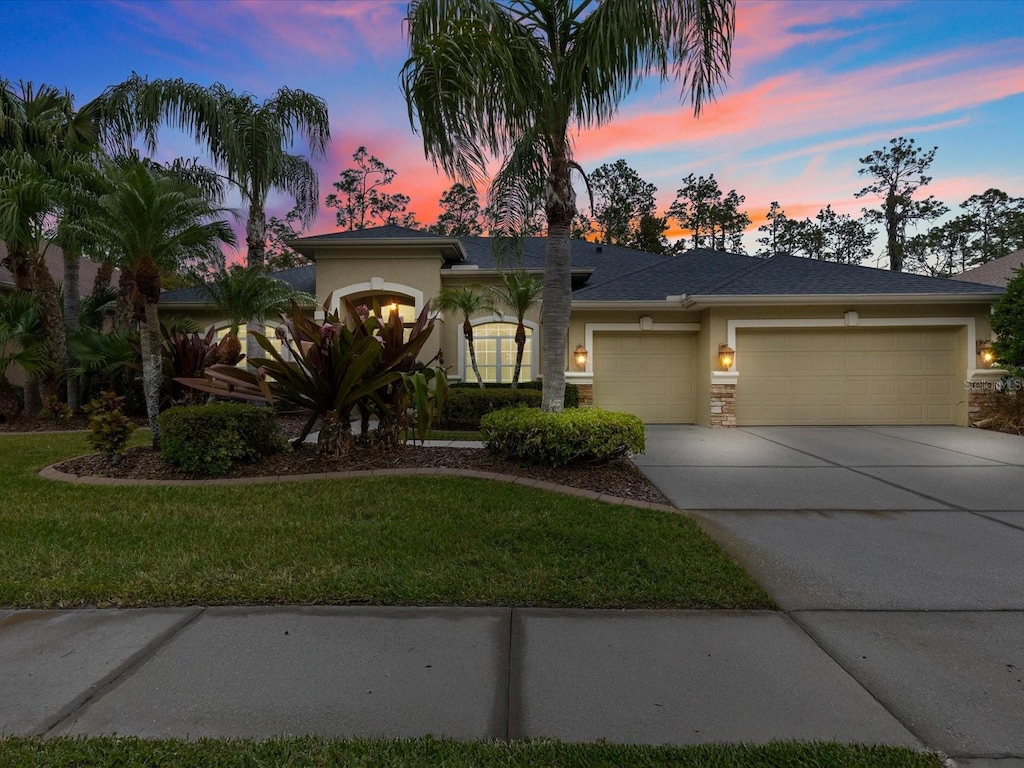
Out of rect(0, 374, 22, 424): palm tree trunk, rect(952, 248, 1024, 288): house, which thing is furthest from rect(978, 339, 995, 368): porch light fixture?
rect(0, 374, 22, 424): palm tree trunk

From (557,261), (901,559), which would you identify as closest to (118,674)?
(901,559)

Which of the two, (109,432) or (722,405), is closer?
(109,432)

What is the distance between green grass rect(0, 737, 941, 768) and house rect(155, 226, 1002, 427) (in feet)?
33.2

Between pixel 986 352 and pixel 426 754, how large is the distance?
46.0 ft

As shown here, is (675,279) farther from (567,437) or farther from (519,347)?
(567,437)

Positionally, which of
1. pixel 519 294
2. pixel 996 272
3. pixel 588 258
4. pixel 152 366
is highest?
pixel 588 258

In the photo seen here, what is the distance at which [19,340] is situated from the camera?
1077cm

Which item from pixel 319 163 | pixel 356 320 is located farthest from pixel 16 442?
pixel 319 163

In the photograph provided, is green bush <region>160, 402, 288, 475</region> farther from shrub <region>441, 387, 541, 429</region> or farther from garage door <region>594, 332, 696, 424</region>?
garage door <region>594, 332, 696, 424</region>

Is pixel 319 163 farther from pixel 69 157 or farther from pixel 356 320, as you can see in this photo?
pixel 356 320

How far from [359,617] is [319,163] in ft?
46.6

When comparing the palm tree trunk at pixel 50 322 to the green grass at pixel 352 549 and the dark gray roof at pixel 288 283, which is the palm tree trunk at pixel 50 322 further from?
the green grass at pixel 352 549

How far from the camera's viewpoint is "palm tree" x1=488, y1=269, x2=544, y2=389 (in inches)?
494

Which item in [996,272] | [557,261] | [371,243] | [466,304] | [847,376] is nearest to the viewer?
[557,261]
